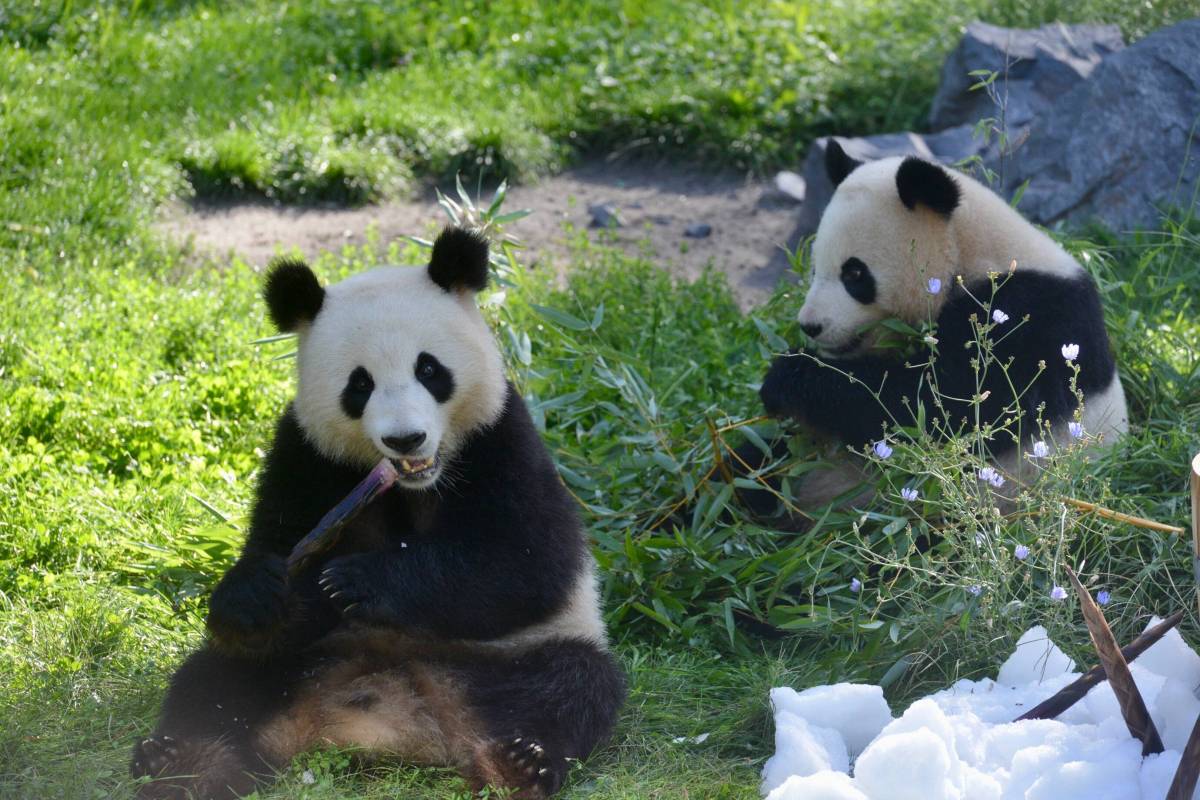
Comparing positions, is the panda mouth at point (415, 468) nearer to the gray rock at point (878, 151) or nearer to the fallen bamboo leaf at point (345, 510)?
the fallen bamboo leaf at point (345, 510)

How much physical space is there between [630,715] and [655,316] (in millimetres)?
2442

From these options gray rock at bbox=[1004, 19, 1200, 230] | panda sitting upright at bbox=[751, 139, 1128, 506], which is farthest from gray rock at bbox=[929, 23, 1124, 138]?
panda sitting upright at bbox=[751, 139, 1128, 506]

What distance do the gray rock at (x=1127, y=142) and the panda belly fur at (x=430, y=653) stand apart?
13.2 ft

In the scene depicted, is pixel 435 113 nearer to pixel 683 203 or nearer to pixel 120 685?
pixel 683 203

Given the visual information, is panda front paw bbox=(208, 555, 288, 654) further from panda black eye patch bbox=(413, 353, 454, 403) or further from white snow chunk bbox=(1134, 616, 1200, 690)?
white snow chunk bbox=(1134, 616, 1200, 690)

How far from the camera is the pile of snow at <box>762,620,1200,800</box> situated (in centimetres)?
294

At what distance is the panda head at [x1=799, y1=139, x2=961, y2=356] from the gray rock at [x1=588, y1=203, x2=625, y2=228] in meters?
3.06

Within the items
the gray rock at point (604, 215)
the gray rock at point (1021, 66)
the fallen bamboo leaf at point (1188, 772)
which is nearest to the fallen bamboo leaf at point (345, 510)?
the fallen bamboo leaf at point (1188, 772)

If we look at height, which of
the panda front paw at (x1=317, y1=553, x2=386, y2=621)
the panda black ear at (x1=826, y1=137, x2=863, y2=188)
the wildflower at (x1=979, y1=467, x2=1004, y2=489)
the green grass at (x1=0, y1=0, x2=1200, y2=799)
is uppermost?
the panda black ear at (x1=826, y1=137, x2=863, y2=188)

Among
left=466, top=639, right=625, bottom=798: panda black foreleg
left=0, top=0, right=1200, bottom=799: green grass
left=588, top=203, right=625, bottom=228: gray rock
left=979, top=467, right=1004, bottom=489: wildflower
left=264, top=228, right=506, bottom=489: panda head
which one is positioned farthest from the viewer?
left=588, top=203, right=625, bottom=228: gray rock

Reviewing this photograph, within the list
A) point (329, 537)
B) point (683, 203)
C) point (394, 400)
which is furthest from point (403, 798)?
point (683, 203)

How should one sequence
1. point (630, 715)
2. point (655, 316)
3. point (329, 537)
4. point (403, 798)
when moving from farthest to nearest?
point (655, 316) → point (630, 715) → point (329, 537) → point (403, 798)

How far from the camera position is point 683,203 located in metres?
7.99

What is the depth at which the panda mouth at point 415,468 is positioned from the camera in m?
3.29
